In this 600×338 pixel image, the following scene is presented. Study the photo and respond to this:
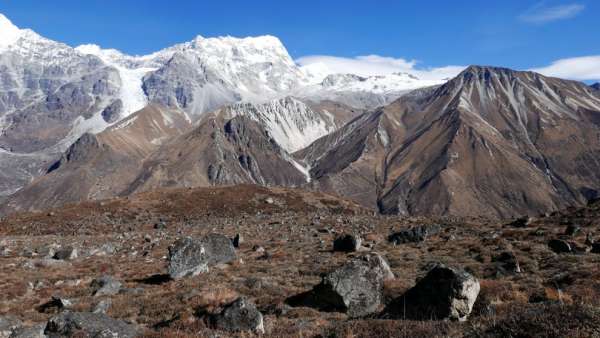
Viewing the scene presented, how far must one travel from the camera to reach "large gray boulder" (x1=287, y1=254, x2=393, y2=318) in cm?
1912

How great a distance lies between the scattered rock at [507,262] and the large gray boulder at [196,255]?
15869 mm

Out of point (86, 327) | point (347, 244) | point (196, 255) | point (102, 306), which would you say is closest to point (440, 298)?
point (86, 327)

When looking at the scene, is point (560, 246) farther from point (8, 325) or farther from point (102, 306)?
point (8, 325)

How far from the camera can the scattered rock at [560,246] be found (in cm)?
2866

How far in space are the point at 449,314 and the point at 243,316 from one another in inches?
267

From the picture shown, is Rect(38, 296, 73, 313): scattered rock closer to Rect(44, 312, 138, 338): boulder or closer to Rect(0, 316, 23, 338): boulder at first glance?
Rect(0, 316, 23, 338): boulder

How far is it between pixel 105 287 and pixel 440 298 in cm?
1684

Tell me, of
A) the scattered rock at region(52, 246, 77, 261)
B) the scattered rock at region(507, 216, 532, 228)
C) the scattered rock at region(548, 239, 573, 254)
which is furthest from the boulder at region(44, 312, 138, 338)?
the scattered rock at region(507, 216, 532, 228)

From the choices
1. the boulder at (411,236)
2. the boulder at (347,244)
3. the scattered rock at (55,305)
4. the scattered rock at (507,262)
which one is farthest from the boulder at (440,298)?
the boulder at (411,236)

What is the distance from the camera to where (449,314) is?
1619cm

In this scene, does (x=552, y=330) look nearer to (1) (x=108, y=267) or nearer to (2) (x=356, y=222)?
(1) (x=108, y=267)

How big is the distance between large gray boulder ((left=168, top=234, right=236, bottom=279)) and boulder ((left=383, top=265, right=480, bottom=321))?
14.0 m

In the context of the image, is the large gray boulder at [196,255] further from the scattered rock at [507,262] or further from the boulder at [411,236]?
the scattered rock at [507,262]

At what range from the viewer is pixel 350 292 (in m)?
19.4
